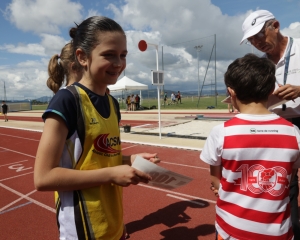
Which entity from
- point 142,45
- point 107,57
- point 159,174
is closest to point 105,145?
point 159,174

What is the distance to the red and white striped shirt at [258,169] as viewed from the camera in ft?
4.49

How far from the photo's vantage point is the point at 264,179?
1395 millimetres

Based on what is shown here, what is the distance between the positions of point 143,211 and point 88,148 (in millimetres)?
2977

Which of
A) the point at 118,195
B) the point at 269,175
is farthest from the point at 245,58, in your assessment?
the point at 118,195

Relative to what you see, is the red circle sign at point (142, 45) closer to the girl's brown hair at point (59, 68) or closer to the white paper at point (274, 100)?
the girl's brown hair at point (59, 68)

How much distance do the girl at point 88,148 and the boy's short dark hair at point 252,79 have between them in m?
0.67

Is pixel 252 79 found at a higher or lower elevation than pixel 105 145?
higher

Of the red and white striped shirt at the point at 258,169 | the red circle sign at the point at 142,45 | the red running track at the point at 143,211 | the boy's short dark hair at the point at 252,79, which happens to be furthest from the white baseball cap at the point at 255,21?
the red circle sign at the point at 142,45

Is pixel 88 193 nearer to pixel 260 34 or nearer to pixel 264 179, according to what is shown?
pixel 264 179

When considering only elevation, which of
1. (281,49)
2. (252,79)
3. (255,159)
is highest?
(281,49)

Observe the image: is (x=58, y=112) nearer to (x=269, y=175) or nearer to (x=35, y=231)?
(x=269, y=175)

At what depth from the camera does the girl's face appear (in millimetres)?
1270

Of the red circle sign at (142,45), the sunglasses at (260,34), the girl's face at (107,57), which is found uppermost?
the red circle sign at (142,45)

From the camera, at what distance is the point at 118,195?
4.64 feet
